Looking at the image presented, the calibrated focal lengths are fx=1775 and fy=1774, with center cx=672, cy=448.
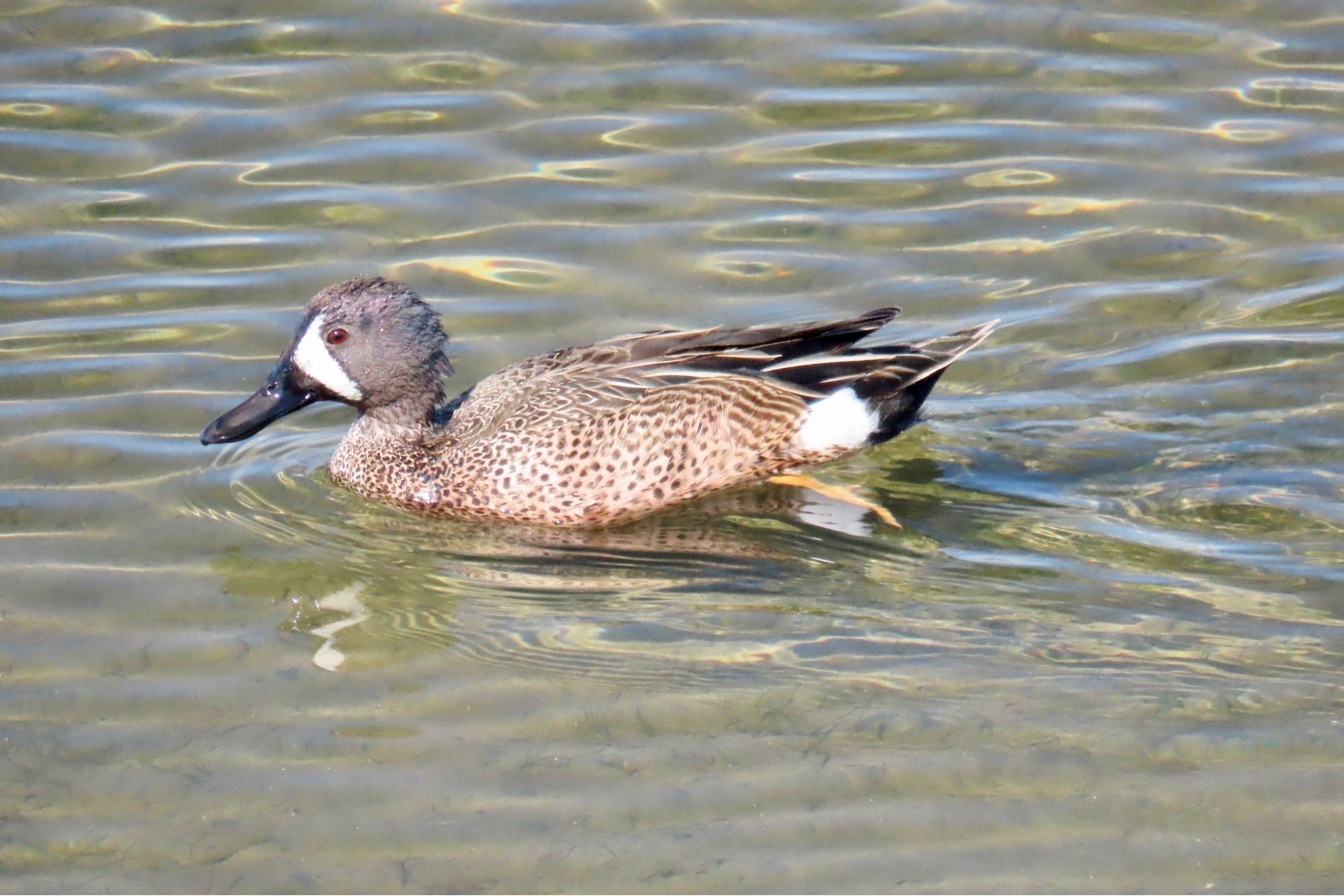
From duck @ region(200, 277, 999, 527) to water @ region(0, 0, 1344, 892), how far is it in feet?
0.49

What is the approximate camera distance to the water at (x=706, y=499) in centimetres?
438

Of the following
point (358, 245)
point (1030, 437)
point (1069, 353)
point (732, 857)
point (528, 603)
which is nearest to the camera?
point (732, 857)

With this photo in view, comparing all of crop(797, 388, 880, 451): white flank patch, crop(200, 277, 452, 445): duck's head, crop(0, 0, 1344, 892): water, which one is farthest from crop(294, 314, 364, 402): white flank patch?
crop(797, 388, 880, 451): white flank patch

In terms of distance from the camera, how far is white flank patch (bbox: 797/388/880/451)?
6.62 m

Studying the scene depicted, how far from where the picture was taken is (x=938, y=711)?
471 centimetres

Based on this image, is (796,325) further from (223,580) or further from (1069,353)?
(223,580)

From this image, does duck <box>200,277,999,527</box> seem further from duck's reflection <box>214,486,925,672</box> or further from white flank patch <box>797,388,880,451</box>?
duck's reflection <box>214,486,925,672</box>

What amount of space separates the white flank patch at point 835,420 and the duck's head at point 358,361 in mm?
1365

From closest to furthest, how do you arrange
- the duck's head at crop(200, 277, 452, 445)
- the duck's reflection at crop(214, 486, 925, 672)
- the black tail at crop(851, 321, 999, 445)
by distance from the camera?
the duck's reflection at crop(214, 486, 925, 672), the duck's head at crop(200, 277, 452, 445), the black tail at crop(851, 321, 999, 445)

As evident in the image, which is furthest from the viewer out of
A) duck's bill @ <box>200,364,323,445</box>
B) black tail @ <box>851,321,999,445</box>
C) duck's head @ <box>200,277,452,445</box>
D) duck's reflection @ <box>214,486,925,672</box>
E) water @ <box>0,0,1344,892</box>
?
black tail @ <box>851,321,999,445</box>

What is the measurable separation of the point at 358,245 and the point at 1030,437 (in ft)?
10.4

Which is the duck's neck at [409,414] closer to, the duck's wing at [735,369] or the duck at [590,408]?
the duck at [590,408]

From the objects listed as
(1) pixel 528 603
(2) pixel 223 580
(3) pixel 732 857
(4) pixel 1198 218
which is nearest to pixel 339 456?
(2) pixel 223 580

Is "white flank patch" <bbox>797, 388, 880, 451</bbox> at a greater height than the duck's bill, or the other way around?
the duck's bill
